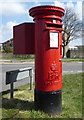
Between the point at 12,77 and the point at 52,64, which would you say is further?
the point at 12,77

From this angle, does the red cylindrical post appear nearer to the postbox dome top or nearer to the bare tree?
the postbox dome top

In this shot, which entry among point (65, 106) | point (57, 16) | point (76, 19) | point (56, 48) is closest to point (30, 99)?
point (65, 106)

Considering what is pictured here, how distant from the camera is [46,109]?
3621 millimetres

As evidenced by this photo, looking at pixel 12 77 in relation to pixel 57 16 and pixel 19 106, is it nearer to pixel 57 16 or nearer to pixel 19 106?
pixel 19 106

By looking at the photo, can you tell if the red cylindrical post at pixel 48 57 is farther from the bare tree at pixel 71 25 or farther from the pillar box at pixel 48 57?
the bare tree at pixel 71 25

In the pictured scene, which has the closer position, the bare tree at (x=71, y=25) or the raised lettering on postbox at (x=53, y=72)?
the raised lettering on postbox at (x=53, y=72)

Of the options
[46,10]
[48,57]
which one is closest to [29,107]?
[48,57]

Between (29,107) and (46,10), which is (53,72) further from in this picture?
(46,10)

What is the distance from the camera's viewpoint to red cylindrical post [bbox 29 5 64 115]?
11.7 ft

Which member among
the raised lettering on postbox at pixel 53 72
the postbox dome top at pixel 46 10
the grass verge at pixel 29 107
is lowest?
the grass verge at pixel 29 107

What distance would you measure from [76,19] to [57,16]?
107ft

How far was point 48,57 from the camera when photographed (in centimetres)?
359

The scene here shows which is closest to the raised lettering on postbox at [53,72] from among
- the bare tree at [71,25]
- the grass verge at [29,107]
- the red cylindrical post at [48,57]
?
the red cylindrical post at [48,57]

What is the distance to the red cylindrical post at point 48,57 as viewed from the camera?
140 inches
